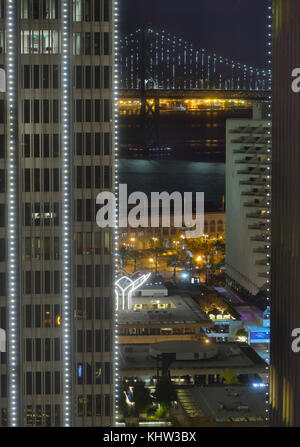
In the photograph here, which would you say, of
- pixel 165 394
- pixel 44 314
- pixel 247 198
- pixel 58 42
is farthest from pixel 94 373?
pixel 247 198

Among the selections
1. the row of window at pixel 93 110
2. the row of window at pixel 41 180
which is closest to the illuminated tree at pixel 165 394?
the row of window at pixel 41 180

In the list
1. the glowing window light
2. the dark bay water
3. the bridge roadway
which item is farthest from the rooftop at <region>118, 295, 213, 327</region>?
the dark bay water

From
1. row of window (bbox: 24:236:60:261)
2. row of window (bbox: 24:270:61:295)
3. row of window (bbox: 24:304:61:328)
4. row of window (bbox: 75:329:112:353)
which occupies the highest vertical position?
row of window (bbox: 24:236:60:261)

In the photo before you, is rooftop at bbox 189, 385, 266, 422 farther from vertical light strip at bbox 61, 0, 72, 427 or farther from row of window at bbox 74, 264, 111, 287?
row of window at bbox 74, 264, 111, 287

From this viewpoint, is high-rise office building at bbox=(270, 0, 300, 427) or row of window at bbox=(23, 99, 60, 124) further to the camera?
row of window at bbox=(23, 99, 60, 124)
